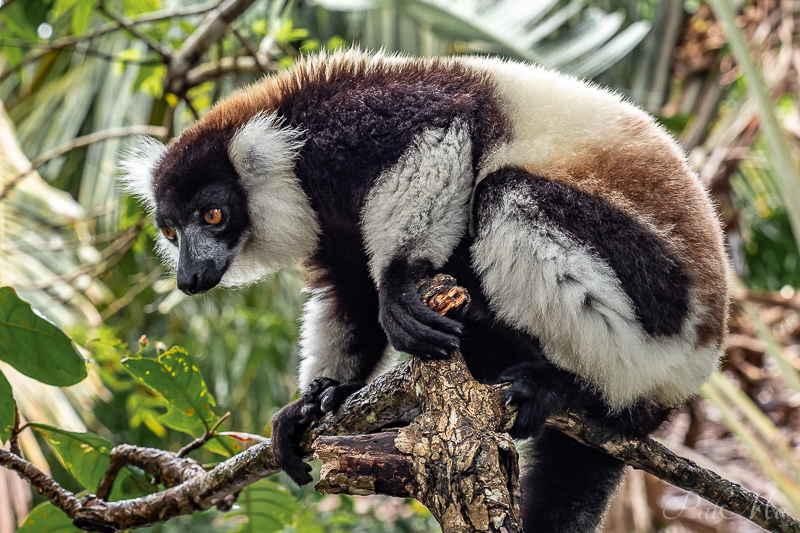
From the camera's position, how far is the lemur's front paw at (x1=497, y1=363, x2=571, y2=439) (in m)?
2.19

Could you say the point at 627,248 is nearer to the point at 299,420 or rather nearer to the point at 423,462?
the point at 423,462

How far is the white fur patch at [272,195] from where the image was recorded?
2.87 meters

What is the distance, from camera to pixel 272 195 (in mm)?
3020

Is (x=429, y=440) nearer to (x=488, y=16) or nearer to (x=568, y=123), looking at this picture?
(x=568, y=123)

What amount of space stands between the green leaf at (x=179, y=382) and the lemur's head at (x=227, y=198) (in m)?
0.52

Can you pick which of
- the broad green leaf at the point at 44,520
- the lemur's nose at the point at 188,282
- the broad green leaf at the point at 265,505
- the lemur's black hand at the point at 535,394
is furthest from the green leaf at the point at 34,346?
the lemur's black hand at the point at 535,394

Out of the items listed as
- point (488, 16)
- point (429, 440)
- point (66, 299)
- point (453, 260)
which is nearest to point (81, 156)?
point (66, 299)

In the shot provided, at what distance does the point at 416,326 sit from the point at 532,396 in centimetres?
47

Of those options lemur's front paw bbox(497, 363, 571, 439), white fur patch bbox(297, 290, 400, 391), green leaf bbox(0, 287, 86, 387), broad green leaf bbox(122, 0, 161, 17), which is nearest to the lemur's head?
white fur patch bbox(297, 290, 400, 391)

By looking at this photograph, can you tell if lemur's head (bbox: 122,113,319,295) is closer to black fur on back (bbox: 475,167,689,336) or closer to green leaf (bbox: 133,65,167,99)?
black fur on back (bbox: 475,167,689,336)

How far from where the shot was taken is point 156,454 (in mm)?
2754

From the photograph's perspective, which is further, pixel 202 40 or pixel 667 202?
pixel 202 40

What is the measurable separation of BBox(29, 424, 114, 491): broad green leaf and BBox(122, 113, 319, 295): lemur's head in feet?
2.34

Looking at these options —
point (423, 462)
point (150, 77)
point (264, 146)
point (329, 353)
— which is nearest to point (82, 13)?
point (150, 77)
